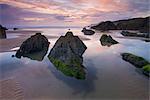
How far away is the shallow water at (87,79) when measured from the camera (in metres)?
8.17

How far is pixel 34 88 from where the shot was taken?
8711mm

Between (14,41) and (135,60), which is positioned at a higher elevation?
(14,41)

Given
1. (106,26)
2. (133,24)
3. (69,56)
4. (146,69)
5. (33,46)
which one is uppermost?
(133,24)

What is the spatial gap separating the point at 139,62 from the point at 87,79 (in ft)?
9.57

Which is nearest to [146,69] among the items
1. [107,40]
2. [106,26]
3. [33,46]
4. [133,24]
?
[107,40]

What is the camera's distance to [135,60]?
1104 cm

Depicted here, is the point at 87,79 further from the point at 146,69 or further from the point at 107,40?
the point at 107,40

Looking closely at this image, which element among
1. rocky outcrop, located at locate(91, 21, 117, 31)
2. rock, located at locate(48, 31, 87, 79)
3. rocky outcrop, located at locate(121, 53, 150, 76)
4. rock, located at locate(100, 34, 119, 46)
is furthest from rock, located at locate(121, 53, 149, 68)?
rocky outcrop, located at locate(91, 21, 117, 31)

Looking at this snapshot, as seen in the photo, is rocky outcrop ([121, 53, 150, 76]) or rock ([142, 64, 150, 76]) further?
rocky outcrop ([121, 53, 150, 76])

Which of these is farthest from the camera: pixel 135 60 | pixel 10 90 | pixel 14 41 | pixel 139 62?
pixel 14 41

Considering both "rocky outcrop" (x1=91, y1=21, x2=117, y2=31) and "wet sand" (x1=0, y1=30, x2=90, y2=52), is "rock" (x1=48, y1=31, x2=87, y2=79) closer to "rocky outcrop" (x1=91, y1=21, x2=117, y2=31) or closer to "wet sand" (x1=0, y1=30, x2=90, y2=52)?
"wet sand" (x1=0, y1=30, x2=90, y2=52)

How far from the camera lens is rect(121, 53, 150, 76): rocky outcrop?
998 centimetres

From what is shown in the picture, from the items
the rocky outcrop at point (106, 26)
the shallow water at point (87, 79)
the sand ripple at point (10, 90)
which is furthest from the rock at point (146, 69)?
the rocky outcrop at point (106, 26)

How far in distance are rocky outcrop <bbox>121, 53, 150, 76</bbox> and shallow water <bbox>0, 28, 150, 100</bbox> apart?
23 centimetres
